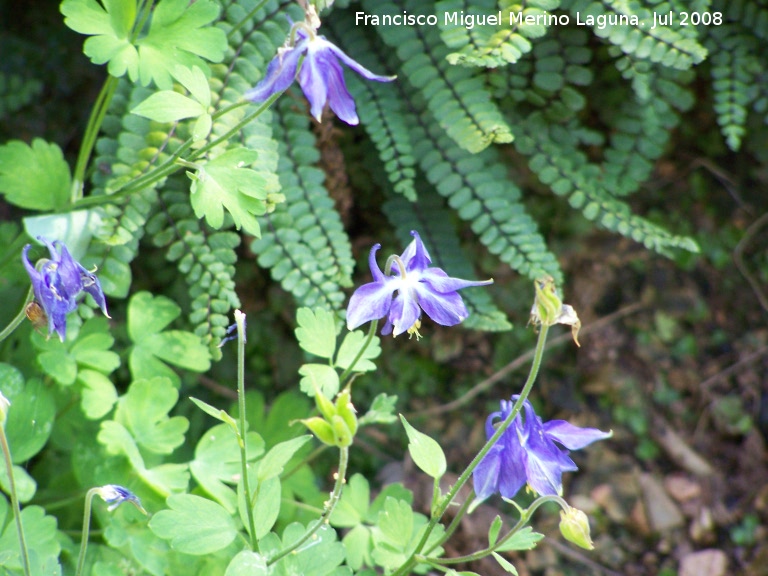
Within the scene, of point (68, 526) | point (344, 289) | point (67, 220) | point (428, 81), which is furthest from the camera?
point (344, 289)

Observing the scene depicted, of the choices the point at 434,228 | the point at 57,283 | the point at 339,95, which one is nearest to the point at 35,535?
the point at 57,283

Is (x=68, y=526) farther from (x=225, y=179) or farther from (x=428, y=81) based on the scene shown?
(x=428, y=81)

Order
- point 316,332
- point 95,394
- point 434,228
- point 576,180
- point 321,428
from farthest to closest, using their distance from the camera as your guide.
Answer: point 434,228 → point 576,180 → point 95,394 → point 316,332 → point 321,428

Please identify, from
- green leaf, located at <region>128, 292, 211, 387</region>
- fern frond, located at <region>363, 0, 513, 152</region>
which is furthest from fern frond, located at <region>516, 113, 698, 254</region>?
green leaf, located at <region>128, 292, 211, 387</region>

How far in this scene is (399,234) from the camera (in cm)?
191

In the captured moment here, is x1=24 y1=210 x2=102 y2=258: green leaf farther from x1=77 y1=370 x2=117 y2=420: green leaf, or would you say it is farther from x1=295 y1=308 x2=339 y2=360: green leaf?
x1=295 y1=308 x2=339 y2=360: green leaf

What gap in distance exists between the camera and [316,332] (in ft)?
4.33

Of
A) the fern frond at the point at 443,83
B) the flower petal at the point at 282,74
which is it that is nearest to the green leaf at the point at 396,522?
the flower petal at the point at 282,74

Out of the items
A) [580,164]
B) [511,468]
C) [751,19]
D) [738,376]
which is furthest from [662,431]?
[511,468]

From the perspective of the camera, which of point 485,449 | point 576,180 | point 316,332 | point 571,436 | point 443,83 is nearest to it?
point 485,449

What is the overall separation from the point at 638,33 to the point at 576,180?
35cm

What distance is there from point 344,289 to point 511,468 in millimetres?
1081

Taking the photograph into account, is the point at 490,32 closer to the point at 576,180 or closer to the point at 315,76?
the point at 576,180

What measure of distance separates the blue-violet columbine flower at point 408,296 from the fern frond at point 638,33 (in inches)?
30.9
